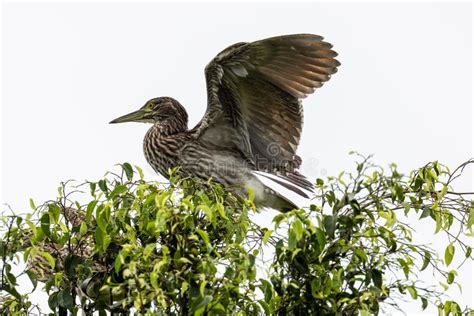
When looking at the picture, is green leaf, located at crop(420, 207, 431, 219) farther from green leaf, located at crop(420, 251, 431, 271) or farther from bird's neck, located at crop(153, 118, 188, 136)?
bird's neck, located at crop(153, 118, 188, 136)

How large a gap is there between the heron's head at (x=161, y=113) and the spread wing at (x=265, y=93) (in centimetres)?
51

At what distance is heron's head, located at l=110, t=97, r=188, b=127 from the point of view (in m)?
7.29

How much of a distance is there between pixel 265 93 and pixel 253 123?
12.7 inches

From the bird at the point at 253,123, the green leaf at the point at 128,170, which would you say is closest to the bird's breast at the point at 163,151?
the bird at the point at 253,123

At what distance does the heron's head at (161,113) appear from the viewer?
23.9 ft

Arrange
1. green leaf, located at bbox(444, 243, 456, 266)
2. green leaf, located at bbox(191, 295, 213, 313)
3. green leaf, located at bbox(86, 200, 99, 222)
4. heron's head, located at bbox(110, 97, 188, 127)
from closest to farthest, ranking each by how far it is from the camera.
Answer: green leaf, located at bbox(191, 295, 213, 313) → green leaf, located at bbox(86, 200, 99, 222) → green leaf, located at bbox(444, 243, 456, 266) → heron's head, located at bbox(110, 97, 188, 127)

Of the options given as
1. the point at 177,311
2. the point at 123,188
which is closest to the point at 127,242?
the point at 123,188

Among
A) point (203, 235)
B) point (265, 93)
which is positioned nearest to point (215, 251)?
point (203, 235)

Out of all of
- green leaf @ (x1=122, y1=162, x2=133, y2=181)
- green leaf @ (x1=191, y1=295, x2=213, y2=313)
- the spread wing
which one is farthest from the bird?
green leaf @ (x1=191, y1=295, x2=213, y2=313)

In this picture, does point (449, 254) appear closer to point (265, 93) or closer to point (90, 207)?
point (90, 207)

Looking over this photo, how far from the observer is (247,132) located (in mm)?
6727

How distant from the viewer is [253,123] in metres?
6.71

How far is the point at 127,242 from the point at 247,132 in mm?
2871

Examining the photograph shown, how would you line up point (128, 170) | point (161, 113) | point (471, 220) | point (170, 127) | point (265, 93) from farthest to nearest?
point (161, 113)
point (170, 127)
point (265, 93)
point (128, 170)
point (471, 220)
